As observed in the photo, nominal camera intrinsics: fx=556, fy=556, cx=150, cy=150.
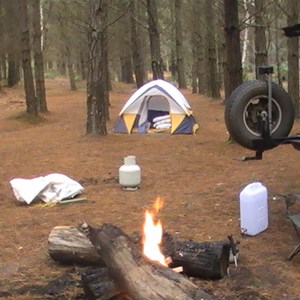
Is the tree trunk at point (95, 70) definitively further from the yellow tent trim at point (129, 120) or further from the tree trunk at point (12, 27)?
the tree trunk at point (12, 27)

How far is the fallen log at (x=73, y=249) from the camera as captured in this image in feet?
16.7

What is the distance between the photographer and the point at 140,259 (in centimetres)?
412

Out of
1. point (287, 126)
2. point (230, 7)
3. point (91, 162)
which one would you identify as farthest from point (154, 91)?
point (287, 126)

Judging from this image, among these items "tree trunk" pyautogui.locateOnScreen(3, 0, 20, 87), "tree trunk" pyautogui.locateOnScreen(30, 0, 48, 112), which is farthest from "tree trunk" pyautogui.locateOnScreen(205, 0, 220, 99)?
"tree trunk" pyautogui.locateOnScreen(3, 0, 20, 87)

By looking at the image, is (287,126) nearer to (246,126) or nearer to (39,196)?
(246,126)

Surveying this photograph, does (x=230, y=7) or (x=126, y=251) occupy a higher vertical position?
(x=230, y=7)

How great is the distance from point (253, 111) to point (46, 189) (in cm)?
302

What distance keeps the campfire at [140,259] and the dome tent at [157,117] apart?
9601mm

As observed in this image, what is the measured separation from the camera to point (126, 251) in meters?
4.23

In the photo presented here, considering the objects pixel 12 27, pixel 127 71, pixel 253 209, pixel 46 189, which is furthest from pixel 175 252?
pixel 127 71

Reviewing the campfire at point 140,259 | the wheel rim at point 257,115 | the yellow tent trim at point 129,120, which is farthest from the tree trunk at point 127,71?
the campfire at point 140,259

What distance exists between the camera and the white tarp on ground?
24.5 feet

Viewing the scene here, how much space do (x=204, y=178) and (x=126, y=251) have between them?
15.7ft

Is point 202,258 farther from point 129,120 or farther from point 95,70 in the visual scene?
point 129,120
